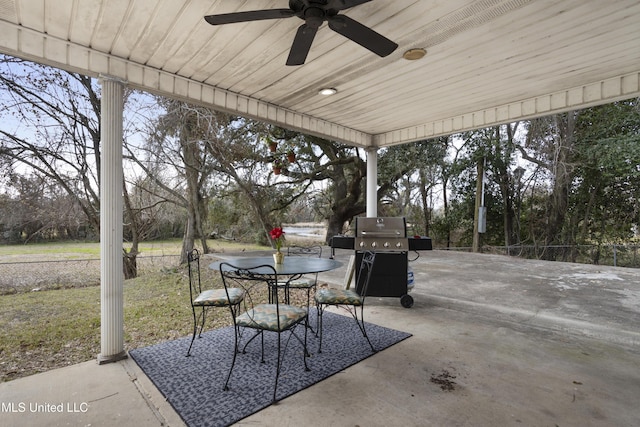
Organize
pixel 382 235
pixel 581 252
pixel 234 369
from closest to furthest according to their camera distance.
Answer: pixel 234 369 < pixel 382 235 < pixel 581 252

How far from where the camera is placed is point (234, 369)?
2303 mm

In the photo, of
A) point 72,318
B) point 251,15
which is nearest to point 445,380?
point 251,15

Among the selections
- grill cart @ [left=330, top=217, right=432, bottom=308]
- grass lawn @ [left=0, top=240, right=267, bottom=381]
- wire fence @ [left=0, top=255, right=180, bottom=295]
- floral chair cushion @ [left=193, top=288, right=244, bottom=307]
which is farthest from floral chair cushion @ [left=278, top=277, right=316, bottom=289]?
wire fence @ [left=0, top=255, right=180, bottom=295]

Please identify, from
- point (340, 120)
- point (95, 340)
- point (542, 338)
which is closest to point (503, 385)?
point (542, 338)

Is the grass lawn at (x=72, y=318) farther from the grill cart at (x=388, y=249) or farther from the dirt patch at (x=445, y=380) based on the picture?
the dirt patch at (x=445, y=380)

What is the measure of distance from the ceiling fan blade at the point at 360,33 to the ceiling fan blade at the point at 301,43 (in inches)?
4.9

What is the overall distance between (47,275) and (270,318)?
470 centimetres

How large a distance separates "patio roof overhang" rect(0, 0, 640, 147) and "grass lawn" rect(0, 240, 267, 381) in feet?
7.59

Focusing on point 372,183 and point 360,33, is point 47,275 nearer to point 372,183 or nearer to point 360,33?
point 372,183

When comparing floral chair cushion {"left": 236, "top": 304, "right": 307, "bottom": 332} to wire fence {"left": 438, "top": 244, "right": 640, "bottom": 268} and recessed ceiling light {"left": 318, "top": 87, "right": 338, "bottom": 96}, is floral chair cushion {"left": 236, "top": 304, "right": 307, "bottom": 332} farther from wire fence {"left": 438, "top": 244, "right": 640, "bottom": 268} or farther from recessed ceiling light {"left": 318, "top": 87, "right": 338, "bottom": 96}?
wire fence {"left": 438, "top": 244, "right": 640, "bottom": 268}

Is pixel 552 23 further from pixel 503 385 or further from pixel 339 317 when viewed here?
pixel 339 317

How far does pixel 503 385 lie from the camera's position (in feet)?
6.94

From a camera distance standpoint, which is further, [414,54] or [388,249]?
[388,249]

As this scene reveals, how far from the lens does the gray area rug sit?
1.85 m
